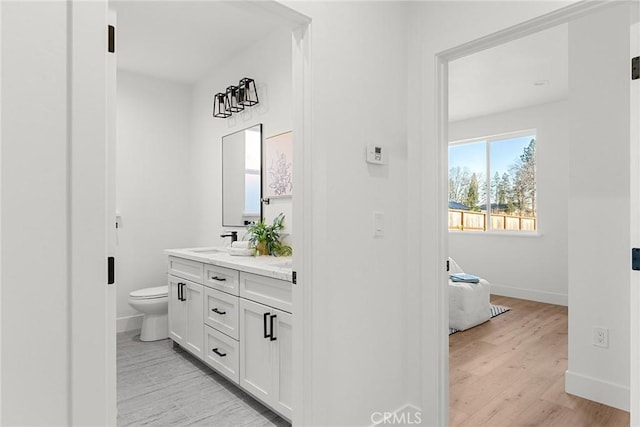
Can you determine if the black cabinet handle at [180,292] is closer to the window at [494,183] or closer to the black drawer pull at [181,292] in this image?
the black drawer pull at [181,292]

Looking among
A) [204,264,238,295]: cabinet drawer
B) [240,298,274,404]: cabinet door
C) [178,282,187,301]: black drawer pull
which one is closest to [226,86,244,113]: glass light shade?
[204,264,238,295]: cabinet drawer

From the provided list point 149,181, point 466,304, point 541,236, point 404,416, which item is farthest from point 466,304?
point 149,181

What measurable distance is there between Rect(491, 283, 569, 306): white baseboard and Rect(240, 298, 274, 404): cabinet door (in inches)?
168

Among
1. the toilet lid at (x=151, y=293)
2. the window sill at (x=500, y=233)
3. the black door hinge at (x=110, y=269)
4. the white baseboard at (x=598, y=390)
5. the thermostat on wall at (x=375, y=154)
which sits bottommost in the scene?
the white baseboard at (x=598, y=390)

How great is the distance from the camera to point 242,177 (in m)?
3.36

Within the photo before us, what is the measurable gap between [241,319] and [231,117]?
2.03 meters

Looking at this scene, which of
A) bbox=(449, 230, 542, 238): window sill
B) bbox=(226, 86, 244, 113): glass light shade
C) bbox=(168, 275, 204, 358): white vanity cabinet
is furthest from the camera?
bbox=(449, 230, 542, 238): window sill

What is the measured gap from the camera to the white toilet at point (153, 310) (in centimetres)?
328

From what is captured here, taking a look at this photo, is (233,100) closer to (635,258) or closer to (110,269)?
(110,269)

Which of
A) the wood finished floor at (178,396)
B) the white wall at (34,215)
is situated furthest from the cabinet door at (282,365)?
the white wall at (34,215)

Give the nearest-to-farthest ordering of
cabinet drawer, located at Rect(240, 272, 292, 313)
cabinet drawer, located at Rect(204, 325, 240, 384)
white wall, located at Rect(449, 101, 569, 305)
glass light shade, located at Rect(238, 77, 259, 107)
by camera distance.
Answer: cabinet drawer, located at Rect(240, 272, 292, 313) < cabinet drawer, located at Rect(204, 325, 240, 384) < glass light shade, located at Rect(238, 77, 259, 107) < white wall, located at Rect(449, 101, 569, 305)

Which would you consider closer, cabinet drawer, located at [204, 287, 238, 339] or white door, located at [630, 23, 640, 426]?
white door, located at [630, 23, 640, 426]

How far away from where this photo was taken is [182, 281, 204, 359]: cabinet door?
274cm

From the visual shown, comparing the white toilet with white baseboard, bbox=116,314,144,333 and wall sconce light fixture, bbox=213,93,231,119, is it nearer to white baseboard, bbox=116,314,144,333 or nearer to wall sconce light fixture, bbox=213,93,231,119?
white baseboard, bbox=116,314,144,333
